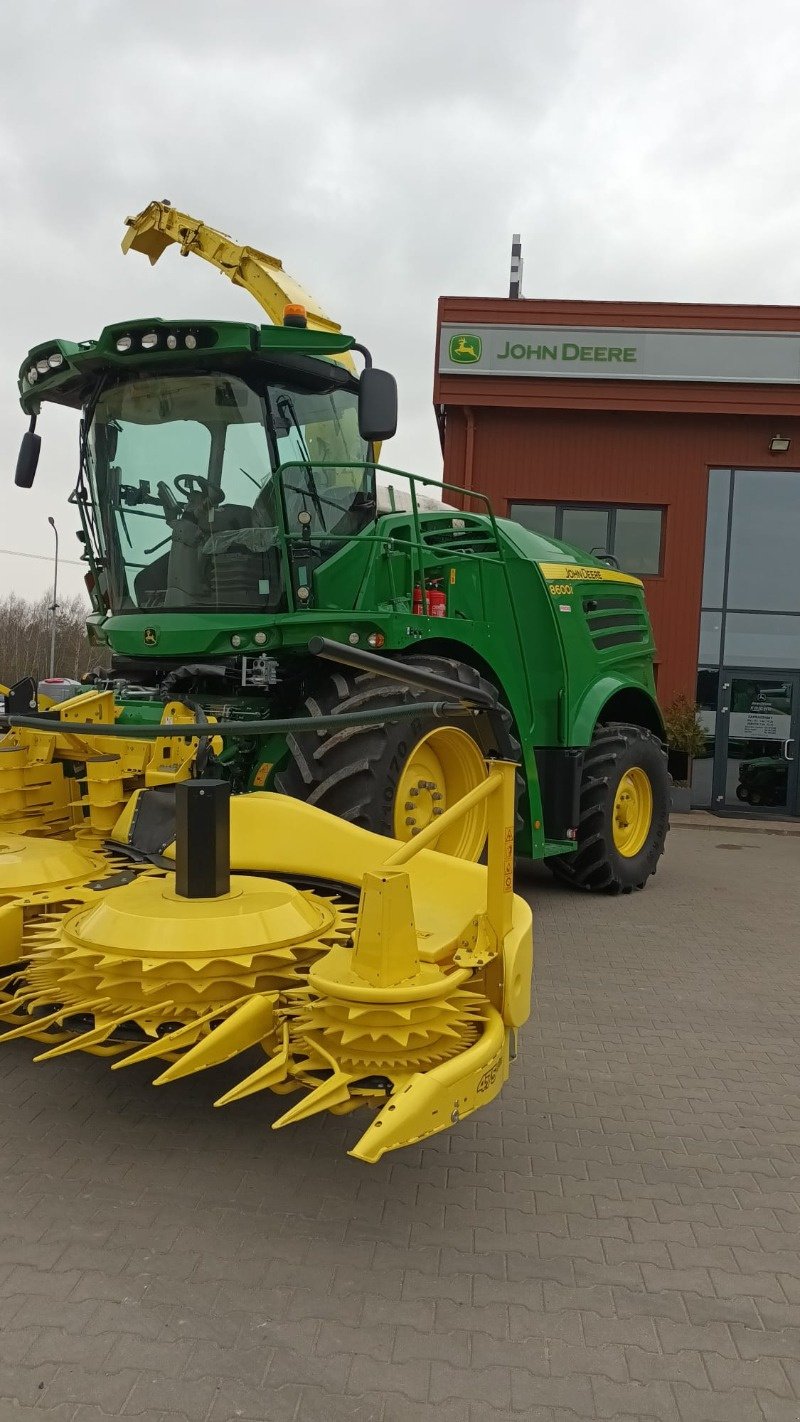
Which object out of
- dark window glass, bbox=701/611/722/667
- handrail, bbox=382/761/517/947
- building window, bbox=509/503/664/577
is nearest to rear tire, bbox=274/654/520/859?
handrail, bbox=382/761/517/947

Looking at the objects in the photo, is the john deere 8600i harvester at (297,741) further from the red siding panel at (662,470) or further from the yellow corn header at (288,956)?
the red siding panel at (662,470)

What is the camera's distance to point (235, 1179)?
116 inches

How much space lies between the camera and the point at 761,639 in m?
13.5

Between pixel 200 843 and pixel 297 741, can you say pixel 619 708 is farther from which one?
pixel 200 843

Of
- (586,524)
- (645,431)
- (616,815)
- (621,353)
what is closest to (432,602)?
(616,815)

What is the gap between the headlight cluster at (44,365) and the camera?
5.15m

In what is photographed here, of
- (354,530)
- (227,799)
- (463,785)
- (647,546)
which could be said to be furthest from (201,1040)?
(647,546)

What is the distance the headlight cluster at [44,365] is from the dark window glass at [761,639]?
1033 cm

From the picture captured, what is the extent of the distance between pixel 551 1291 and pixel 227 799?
1612mm

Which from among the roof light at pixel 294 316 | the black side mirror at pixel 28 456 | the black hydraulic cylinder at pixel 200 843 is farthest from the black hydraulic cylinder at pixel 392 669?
the black side mirror at pixel 28 456

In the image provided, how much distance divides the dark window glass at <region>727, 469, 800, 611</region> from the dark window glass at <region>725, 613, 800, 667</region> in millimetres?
121

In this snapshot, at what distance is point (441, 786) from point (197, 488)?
1989 mm

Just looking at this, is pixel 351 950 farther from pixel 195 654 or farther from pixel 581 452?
pixel 581 452

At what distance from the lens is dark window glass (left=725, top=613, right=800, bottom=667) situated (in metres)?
13.5
